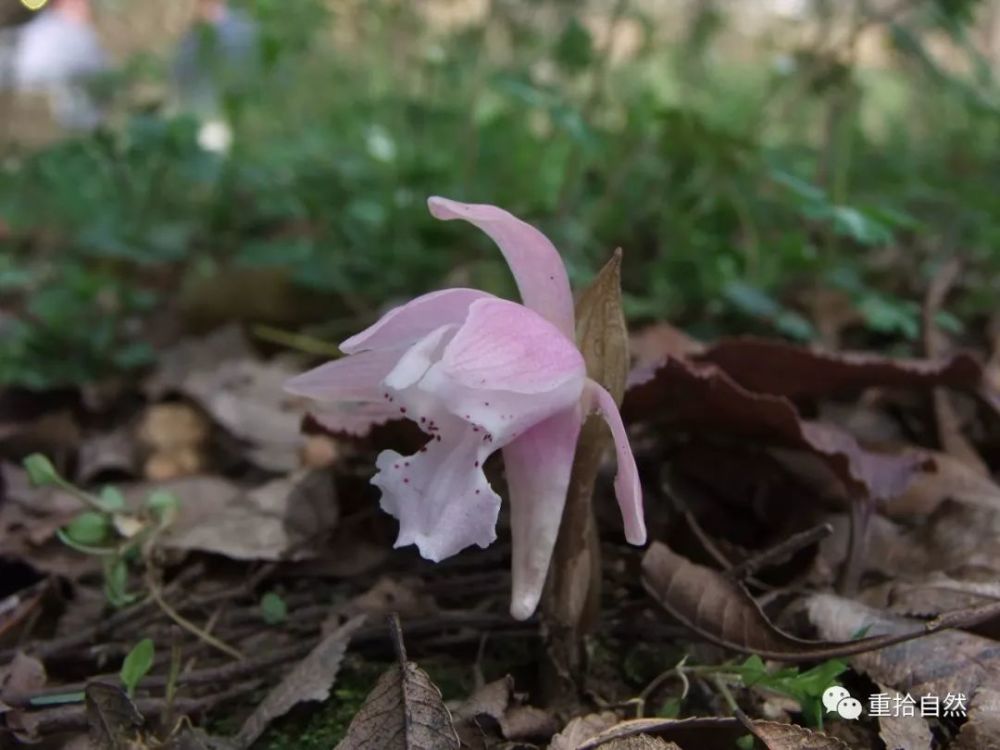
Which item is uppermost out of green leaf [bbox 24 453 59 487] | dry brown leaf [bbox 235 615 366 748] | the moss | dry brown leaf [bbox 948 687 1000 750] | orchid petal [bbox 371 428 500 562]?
orchid petal [bbox 371 428 500 562]

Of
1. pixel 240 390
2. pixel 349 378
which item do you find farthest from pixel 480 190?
pixel 349 378

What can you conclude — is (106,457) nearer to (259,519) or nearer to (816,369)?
(259,519)

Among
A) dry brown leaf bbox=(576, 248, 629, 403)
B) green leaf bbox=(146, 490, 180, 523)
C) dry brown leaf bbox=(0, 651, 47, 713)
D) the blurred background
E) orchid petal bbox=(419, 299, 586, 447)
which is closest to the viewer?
orchid petal bbox=(419, 299, 586, 447)

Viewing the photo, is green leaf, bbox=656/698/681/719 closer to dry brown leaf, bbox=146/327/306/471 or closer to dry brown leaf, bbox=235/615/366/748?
dry brown leaf, bbox=235/615/366/748

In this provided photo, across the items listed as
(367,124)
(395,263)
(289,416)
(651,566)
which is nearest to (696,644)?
(651,566)

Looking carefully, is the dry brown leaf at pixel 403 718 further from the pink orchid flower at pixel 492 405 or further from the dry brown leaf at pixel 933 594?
the dry brown leaf at pixel 933 594

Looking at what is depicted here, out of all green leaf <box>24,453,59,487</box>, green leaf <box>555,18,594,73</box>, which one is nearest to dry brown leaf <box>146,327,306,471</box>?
green leaf <box>24,453,59,487</box>
